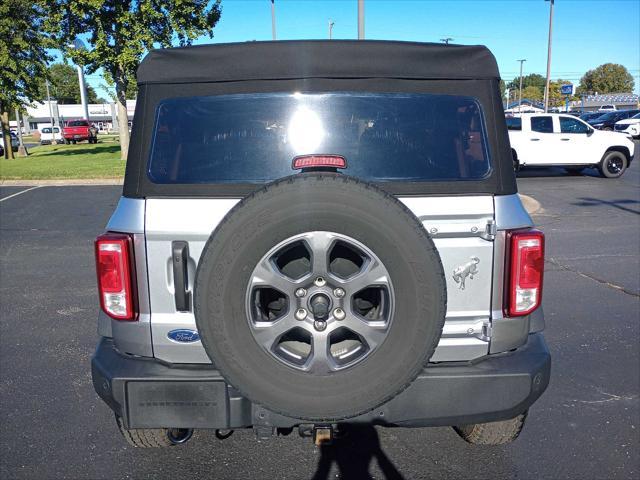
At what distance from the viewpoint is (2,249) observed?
8.46m

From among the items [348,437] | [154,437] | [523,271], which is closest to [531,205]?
[348,437]

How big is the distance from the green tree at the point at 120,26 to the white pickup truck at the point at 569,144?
39.3 ft

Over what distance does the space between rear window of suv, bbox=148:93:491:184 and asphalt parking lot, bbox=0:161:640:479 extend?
5.21 ft

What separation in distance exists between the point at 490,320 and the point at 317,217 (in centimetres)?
96

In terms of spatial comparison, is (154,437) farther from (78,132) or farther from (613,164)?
(78,132)

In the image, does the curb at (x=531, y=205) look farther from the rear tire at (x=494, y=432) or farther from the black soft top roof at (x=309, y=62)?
the black soft top roof at (x=309, y=62)

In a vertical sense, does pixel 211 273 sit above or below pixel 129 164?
below

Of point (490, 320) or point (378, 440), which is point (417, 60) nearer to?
point (490, 320)

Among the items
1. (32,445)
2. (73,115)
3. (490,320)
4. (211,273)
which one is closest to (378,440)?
(490,320)

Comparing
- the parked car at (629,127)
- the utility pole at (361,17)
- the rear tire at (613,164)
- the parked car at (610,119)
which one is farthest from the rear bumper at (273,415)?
the parked car at (610,119)

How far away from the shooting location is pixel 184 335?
2.44m

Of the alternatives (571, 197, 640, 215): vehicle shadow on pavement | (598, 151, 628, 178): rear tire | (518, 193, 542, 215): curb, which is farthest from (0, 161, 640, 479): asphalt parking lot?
(598, 151, 628, 178): rear tire

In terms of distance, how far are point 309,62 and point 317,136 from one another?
0.31 meters

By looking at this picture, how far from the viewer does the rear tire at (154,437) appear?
297 centimetres
